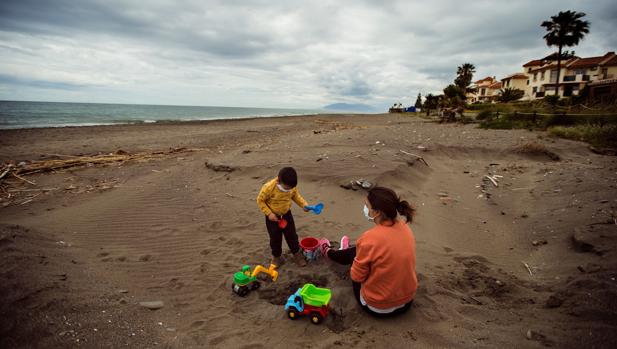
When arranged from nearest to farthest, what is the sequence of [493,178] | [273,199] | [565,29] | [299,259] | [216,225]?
1. [273,199]
2. [299,259]
3. [216,225]
4. [493,178]
5. [565,29]

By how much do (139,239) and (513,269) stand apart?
6.23 meters

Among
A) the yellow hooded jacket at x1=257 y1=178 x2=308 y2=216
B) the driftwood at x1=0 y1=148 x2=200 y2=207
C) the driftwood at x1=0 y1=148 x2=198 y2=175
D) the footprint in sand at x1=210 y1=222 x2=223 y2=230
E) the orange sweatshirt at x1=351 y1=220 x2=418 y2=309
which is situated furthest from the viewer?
the driftwood at x1=0 y1=148 x2=198 y2=175

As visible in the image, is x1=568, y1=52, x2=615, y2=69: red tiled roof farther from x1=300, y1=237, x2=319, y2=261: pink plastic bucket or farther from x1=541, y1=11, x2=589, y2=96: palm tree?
x1=300, y1=237, x2=319, y2=261: pink plastic bucket

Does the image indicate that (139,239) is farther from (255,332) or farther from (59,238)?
(255,332)

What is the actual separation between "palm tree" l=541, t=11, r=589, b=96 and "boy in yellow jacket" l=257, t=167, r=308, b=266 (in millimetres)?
43673

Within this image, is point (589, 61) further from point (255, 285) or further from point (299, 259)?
point (255, 285)

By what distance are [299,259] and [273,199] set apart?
96 cm

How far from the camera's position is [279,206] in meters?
4.15

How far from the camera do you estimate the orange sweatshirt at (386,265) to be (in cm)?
276

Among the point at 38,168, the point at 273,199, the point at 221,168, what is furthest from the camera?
the point at 38,168

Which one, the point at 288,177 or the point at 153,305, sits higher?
the point at 288,177

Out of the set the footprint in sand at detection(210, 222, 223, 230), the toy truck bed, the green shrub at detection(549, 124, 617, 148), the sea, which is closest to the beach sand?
the footprint in sand at detection(210, 222, 223, 230)

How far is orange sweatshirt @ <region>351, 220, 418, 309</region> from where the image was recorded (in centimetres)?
276

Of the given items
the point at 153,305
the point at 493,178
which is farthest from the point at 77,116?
the point at 493,178
